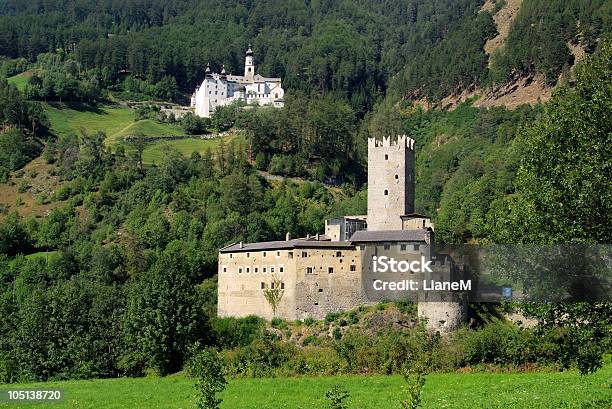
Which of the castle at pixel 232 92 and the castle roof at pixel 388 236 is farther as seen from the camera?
the castle at pixel 232 92

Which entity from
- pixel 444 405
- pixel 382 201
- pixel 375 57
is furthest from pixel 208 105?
pixel 444 405

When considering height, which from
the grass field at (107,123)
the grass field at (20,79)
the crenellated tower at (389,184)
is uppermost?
the grass field at (20,79)

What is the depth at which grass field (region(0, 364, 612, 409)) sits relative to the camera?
2428 centimetres

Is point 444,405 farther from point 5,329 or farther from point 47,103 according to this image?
point 47,103

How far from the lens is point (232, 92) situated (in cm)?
13762

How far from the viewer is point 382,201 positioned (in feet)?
199

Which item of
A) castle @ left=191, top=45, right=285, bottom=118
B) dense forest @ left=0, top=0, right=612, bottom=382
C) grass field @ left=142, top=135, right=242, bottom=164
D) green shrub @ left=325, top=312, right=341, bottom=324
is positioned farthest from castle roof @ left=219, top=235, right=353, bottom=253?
castle @ left=191, top=45, right=285, bottom=118

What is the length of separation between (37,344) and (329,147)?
48867 mm

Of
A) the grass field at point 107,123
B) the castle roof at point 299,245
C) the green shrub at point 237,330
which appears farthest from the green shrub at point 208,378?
the grass field at point 107,123

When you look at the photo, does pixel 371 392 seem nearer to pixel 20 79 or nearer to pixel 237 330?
pixel 237 330

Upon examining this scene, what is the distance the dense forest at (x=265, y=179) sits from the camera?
68.9 feet

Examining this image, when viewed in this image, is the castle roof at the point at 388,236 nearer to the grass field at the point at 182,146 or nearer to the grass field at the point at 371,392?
the grass field at the point at 371,392

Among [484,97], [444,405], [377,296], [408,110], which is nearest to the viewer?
[444,405]

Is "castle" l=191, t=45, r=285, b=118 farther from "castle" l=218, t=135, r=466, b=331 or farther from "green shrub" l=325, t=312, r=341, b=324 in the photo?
"green shrub" l=325, t=312, r=341, b=324
